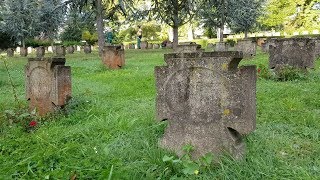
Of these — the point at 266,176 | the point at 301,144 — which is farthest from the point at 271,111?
the point at 266,176

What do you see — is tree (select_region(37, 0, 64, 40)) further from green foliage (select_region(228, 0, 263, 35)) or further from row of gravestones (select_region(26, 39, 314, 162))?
row of gravestones (select_region(26, 39, 314, 162))

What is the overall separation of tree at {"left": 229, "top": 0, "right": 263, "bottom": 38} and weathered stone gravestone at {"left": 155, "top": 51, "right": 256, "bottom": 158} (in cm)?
3009

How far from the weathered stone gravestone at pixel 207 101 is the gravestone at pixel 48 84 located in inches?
117

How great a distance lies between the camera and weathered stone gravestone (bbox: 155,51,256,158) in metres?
3.87

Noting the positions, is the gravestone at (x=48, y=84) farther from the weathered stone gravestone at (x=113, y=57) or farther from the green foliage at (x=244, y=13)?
the green foliage at (x=244, y=13)

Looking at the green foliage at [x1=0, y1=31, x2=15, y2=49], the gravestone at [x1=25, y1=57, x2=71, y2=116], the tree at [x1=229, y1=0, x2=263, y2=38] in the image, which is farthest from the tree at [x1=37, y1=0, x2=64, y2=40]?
the gravestone at [x1=25, y1=57, x2=71, y2=116]

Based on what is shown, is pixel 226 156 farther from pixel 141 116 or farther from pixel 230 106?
pixel 141 116

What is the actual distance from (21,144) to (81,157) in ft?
3.46

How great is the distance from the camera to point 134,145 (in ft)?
14.0

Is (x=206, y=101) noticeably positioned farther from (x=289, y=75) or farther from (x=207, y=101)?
(x=289, y=75)

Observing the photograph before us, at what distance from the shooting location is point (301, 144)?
4195 mm

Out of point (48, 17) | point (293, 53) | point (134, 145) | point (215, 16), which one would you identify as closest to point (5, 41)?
point (48, 17)

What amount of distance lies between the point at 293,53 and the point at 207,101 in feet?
25.4

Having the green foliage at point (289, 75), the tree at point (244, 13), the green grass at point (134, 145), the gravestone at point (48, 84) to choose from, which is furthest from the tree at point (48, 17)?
the green grass at point (134, 145)
